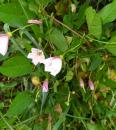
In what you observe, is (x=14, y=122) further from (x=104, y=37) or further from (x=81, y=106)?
(x=104, y=37)

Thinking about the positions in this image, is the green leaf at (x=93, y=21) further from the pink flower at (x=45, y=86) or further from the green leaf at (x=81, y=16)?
the pink flower at (x=45, y=86)

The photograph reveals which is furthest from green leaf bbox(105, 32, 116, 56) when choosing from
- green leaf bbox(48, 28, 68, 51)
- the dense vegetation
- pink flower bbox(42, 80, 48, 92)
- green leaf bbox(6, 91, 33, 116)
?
green leaf bbox(6, 91, 33, 116)

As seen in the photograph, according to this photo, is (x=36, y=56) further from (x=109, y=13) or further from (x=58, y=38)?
(x=109, y=13)

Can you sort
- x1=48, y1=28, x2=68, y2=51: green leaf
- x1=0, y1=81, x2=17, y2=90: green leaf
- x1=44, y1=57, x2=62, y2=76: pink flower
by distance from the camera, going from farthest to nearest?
x1=0, y1=81, x2=17, y2=90: green leaf < x1=48, y1=28, x2=68, y2=51: green leaf < x1=44, y1=57, x2=62, y2=76: pink flower

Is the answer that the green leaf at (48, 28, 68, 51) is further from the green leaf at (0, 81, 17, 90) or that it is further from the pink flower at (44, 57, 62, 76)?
the green leaf at (0, 81, 17, 90)

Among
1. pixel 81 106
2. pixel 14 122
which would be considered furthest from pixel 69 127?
pixel 14 122

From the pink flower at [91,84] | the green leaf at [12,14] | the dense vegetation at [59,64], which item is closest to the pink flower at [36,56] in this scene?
the dense vegetation at [59,64]
